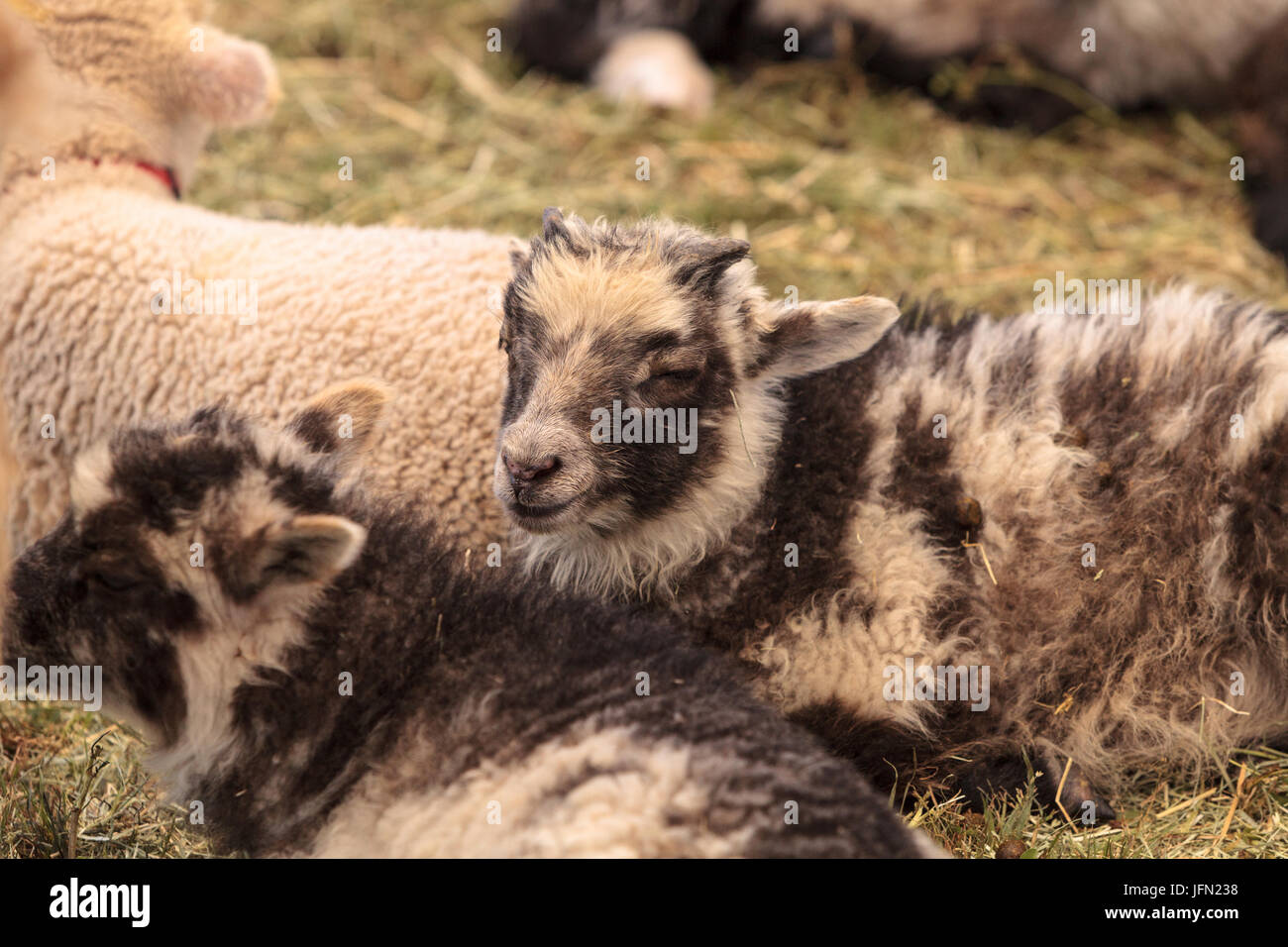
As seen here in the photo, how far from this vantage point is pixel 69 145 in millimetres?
5473

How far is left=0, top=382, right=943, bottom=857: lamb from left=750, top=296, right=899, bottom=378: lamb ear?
988 mm

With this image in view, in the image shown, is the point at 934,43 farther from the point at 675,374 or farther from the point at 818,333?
the point at 675,374

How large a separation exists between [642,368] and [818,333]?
57 cm

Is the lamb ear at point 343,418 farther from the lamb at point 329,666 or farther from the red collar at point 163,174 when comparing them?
the red collar at point 163,174

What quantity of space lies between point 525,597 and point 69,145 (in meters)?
2.90

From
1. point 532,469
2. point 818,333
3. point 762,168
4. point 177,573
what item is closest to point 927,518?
point 818,333

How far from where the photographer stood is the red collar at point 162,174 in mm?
5680

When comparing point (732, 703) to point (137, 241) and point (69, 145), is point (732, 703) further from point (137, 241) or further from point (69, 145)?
point (69, 145)

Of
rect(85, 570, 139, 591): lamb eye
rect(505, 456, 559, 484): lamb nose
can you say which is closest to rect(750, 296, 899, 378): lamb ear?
rect(505, 456, 559, 484): lamb nose

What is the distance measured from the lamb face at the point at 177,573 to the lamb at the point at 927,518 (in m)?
0.70

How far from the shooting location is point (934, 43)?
9398 mm

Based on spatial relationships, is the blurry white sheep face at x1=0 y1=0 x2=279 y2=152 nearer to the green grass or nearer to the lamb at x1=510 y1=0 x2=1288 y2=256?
the green grass

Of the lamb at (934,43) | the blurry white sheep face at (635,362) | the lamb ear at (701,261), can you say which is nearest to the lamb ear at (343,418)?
the blurry white sheep face at (635,362)
